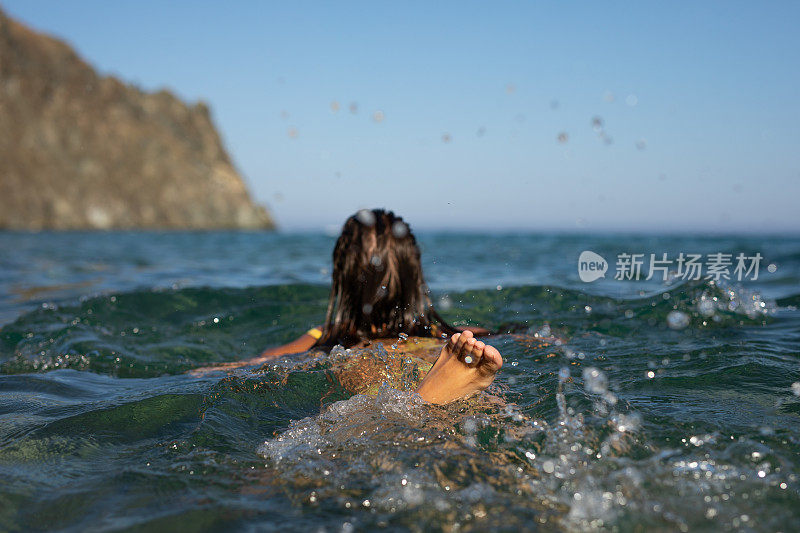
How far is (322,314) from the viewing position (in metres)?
6.27

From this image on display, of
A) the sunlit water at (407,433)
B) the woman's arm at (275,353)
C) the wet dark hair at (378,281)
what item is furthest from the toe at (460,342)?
the woman's arm at (275,353)

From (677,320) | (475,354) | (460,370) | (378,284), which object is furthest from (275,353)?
(677,320)

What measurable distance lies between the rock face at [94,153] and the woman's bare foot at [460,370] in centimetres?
6651

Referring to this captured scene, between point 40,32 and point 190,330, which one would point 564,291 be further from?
point 40,32

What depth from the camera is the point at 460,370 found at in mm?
2506

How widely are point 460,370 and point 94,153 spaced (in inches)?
2881

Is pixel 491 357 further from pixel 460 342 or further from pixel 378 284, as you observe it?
pixel 378 284

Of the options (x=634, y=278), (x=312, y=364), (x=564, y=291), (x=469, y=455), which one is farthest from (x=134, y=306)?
(x=634, y=278)

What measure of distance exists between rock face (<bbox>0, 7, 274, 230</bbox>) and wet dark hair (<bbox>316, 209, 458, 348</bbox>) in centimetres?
6550

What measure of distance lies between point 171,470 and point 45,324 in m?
3.81

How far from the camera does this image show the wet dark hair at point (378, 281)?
134 inches

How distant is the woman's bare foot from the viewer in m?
2.42

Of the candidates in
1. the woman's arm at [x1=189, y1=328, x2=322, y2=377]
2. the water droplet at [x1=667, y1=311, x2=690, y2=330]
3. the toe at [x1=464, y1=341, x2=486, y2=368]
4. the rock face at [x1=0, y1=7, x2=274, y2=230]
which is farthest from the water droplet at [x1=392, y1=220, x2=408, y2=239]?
the rock face at [x1=0, y1=7, x2=274, y2=230]

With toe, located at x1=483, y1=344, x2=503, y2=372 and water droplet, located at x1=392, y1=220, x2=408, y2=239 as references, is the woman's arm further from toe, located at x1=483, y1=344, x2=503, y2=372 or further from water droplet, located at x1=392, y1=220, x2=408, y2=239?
toe, located at x1=483, y1=344, x2=503, y2=372
